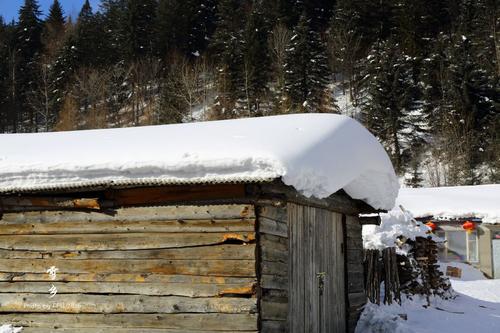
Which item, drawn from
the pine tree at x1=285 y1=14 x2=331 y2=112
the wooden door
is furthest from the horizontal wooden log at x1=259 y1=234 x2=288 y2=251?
the pine tree at x1=285 y1=14 x2=331 y2=112

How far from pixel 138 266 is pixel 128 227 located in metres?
0.50

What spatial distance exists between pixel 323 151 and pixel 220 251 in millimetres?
1878

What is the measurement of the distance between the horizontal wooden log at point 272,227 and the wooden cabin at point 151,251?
0.07 feet

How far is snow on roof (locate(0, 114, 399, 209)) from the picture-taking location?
6.63 meters

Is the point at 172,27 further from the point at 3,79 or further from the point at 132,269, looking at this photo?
the point at 132,269

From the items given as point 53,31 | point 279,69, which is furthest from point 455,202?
point 53,31

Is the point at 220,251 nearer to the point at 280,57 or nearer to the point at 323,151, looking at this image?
the point at 323,151

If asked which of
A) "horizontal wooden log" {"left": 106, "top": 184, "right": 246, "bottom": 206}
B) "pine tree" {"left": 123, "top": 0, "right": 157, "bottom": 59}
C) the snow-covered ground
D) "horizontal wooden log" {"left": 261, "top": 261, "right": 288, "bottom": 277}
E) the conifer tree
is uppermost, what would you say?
"pine tree" {"left": 123, "top": 0, "right": 157, "bottom": 59}

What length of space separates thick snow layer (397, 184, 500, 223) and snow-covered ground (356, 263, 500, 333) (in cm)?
533

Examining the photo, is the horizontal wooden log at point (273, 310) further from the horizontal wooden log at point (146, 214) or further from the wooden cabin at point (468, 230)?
the wooden cabin at point (468, 230)

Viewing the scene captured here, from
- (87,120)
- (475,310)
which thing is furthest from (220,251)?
(87,120)

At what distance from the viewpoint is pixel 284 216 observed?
734cm

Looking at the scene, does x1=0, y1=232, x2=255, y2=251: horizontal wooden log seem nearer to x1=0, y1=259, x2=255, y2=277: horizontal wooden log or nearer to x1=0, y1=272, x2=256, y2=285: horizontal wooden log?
x1=0, y1=259, x2=255, y2=277: horizontal wooden log

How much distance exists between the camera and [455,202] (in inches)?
950
